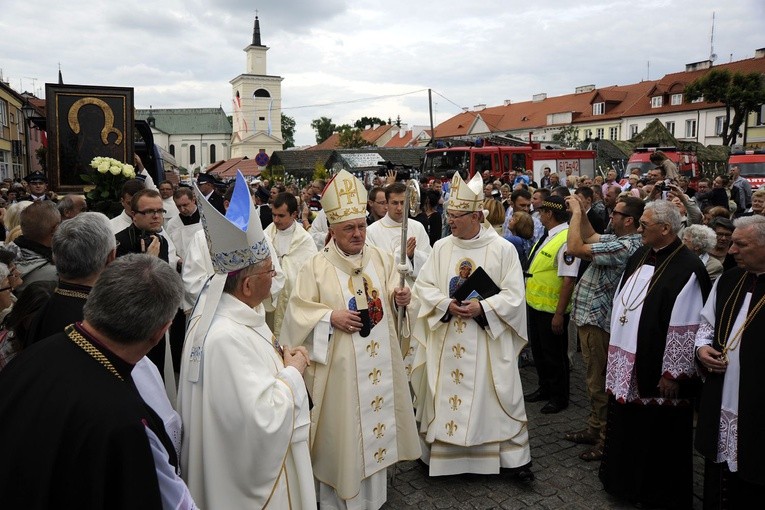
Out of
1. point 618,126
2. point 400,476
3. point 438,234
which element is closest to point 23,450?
point 400,476

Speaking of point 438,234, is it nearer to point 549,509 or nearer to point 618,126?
point 549,509

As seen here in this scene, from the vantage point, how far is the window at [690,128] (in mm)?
54844

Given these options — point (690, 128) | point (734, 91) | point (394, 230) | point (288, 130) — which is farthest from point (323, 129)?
point (394, 230)

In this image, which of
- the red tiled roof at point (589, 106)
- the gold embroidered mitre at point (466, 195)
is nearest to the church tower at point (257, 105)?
the red tiled roof at point (589, 106)

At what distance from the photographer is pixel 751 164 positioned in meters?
18.6

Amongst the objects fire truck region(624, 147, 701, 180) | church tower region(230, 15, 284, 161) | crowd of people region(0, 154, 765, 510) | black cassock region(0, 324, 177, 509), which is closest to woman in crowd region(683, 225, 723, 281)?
crowd of people region(0, 154, 765, 510)

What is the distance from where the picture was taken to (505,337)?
185 inches

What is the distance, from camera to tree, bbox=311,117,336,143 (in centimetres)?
10575

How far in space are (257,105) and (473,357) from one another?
9925 cm

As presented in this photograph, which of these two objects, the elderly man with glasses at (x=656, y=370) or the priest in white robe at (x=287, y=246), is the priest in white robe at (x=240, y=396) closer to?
the elderly man with glasses at (x=656, y=370)

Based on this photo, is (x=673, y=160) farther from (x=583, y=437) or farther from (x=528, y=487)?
(x=528, y=487)

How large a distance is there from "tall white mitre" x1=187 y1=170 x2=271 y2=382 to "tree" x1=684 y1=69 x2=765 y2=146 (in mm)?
47805

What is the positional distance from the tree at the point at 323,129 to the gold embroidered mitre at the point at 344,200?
338ft

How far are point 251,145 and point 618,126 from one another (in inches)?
2168
